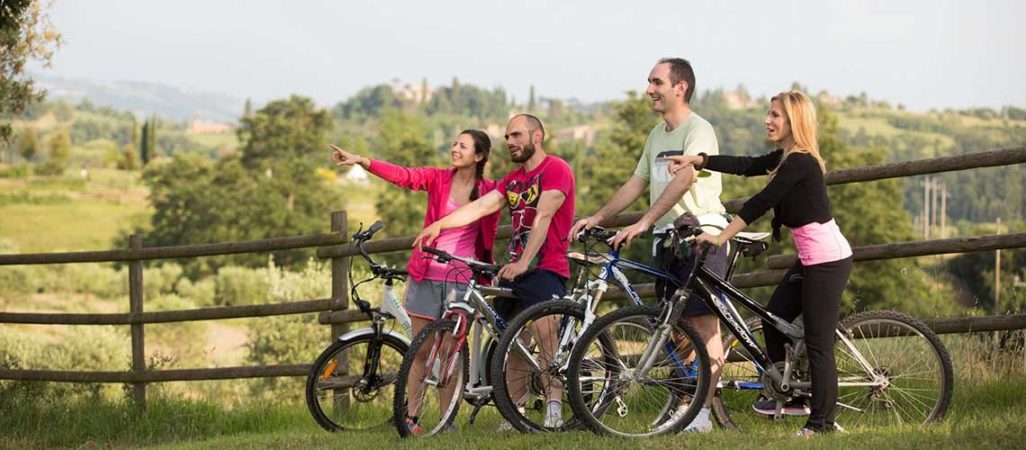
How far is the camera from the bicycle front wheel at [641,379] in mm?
6230

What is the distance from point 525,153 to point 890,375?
6.80 ft

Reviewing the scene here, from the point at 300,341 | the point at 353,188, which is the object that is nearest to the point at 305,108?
the point at 353,188

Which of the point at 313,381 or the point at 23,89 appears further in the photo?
the point at 23,89

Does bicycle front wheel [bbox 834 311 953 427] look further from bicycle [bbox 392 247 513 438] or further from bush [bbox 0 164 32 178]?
bush [bbox 0 164 32 178]

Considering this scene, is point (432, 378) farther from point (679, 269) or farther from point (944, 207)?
point (944, 207)

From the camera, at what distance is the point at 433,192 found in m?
7.15

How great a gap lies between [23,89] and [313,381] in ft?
22.9

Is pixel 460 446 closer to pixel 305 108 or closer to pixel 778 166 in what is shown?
pixel 778 166

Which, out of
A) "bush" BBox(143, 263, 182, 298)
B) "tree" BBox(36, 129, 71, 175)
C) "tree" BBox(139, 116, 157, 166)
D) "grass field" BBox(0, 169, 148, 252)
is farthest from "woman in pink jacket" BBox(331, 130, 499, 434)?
"tree" BBox(139, 116, 157, 166)

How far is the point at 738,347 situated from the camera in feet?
22.0

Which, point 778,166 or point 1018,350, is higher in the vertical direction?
point 778,166

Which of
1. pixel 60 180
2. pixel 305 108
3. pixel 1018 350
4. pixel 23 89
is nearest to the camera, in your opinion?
pixel 1018 350

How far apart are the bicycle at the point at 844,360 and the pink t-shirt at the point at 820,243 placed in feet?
1.14

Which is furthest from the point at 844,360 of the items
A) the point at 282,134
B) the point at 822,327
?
the point at 282,134
